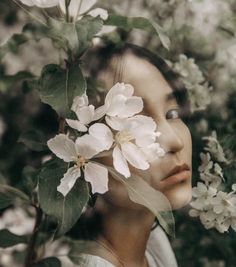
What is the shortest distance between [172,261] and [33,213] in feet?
0.95

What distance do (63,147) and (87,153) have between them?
0.13 ft

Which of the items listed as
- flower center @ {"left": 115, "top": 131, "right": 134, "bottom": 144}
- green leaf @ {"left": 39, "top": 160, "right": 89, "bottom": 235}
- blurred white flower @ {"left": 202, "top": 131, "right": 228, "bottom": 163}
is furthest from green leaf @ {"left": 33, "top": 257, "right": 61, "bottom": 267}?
blurred white flower @ {"left": 202, "top": 131, "right": 228, "bottom": 163}

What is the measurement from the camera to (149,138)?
1.05 m

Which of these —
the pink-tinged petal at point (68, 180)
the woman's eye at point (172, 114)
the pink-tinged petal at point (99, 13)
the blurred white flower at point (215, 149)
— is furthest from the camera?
the blurred white flower at point (215, 149)

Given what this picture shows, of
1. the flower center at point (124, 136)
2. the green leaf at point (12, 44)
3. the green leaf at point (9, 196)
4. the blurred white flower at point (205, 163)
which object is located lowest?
the blurred white flower at point (205, 163)

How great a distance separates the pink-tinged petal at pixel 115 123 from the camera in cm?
103

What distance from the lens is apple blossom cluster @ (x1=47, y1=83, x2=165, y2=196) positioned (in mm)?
1023

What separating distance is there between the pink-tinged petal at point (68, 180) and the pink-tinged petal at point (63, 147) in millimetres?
18

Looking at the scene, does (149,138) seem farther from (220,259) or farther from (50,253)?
(220,259)

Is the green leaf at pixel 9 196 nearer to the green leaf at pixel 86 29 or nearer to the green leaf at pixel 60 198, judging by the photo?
the green leaf at pixel 60 198

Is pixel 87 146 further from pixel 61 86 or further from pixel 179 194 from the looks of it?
pixel 179 194

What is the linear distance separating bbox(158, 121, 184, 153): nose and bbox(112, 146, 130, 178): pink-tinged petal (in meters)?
0.15

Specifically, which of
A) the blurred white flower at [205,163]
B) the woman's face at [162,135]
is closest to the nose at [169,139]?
the woman's face at [162,135]

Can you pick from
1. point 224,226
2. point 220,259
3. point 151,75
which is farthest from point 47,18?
point 220,259
